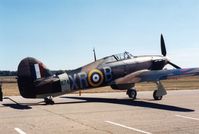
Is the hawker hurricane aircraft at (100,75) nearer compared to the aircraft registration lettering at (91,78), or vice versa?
the hawker hurricane aircraft at (100,75)

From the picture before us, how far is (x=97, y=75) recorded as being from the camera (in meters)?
21.0

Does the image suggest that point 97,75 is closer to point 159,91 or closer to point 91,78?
point 91,78

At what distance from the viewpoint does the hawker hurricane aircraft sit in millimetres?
18672

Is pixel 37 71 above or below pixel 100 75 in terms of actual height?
above

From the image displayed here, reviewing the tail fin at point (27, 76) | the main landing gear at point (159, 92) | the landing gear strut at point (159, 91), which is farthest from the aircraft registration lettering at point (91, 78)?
the landing gear strut at point (159, 91)

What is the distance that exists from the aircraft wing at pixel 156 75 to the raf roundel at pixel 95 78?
3.98ft

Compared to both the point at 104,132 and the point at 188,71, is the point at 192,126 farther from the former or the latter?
the point at 188,71

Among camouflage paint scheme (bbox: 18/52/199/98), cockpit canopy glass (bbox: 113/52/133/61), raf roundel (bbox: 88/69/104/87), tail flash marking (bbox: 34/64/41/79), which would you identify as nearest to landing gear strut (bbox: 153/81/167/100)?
camouflage paint scheme (bbox: 18/52/199/98)

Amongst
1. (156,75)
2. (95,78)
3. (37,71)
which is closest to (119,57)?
(95,78)

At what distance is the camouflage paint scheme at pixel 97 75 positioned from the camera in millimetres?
18656

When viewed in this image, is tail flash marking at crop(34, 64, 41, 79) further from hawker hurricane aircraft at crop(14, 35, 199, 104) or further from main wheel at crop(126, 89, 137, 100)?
main wheel at crop(126, 89, 137, 100)

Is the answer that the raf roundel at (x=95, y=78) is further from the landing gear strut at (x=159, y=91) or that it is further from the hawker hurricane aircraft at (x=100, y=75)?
the landing gear strut at (x=159, y=91)

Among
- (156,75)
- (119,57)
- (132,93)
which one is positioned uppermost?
(119,57)

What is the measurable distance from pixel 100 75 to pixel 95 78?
489mm
